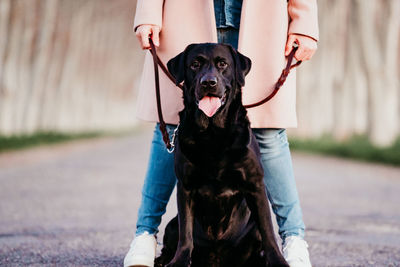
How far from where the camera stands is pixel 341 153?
20234 mm

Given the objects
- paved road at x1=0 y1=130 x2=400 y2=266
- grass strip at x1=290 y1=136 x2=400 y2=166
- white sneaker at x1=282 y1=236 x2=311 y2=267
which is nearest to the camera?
white sneaker at x1=282 y1=236 x2=311 y2=267

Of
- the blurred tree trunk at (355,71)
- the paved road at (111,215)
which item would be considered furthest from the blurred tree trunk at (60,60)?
the blurred tree trunk at (355,71)

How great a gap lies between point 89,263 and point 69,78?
104 feet

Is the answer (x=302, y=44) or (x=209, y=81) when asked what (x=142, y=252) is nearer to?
(x=209, y=81)

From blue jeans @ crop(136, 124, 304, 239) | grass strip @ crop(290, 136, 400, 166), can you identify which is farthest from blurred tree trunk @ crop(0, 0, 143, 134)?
blue jeans @ crop(136, 124, 304, 239)

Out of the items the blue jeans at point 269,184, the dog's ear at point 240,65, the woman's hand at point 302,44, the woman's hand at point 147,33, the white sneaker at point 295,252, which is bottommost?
the white sneaker at point 295,252

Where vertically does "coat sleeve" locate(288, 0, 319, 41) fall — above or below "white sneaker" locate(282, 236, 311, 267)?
above

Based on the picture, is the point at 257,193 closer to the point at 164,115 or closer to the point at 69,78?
the point at 164,115

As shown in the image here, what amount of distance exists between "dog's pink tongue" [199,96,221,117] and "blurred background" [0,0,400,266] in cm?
145

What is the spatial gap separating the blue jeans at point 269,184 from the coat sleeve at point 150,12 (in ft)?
2.23

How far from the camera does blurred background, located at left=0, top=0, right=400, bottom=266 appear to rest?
5406mm

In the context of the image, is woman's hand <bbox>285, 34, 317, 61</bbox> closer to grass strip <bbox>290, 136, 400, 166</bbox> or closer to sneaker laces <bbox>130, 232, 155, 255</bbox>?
sneaker laces <bbox>130, 232, 155, 255</bbox>

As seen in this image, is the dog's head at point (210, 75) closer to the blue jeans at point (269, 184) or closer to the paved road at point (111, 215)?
the blue jeans at point (269, 184)

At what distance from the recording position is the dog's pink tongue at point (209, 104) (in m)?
3.38
